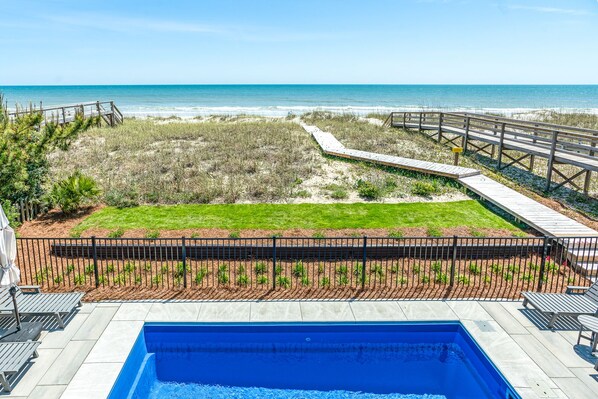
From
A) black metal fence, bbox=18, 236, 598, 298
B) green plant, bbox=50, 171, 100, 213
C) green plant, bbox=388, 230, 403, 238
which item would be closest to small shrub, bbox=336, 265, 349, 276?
black metal fence, bbox=18, 236, 598, 298

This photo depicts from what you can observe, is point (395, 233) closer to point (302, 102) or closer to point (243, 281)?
point (243, 281)

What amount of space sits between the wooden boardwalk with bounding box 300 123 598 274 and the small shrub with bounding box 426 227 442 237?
257 cm

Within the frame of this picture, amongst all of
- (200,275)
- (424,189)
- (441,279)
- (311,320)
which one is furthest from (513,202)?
(200,275)

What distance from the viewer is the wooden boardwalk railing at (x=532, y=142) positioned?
16.2m

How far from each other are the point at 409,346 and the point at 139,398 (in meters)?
4.57

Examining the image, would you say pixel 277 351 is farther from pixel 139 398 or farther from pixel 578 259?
pixel 578 259

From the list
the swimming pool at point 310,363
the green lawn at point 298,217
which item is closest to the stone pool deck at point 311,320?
the swimming pool at point 310,363

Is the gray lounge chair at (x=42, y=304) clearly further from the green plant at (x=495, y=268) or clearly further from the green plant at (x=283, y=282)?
the green plant at (x=495, y=268)

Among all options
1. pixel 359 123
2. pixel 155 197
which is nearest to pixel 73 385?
pixel 155 197

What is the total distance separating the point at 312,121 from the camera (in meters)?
36.8

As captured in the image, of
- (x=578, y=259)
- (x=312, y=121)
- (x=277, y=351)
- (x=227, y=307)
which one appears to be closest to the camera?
(x=277, y=351)

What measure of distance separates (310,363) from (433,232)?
557 centimetres

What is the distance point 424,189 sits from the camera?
52.1 ft

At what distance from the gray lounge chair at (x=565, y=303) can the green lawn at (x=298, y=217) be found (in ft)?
13.8
